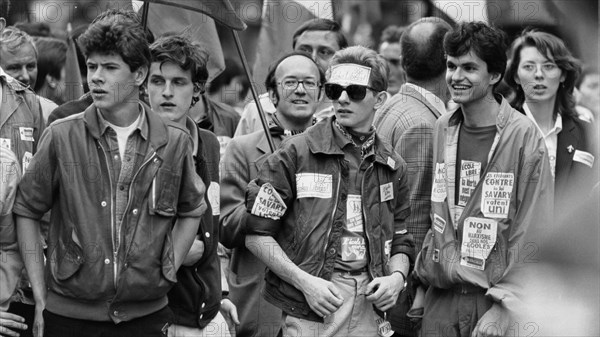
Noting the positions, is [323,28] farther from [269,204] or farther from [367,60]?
[269,204]

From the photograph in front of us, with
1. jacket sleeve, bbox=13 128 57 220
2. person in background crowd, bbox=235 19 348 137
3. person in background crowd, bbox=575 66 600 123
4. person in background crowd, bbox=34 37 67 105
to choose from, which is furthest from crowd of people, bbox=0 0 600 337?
person in background crowd, bbox=575 66 600 123

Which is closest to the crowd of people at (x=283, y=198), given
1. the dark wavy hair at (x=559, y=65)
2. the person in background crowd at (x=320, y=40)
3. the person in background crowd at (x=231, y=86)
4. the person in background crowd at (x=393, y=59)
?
the dark wavy hair at (x=559, y=65)

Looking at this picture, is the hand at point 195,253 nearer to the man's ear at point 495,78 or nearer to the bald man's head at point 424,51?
the man's ear at point 495,78

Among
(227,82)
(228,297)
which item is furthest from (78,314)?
(227,82)

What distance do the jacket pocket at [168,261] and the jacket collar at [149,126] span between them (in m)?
0.44

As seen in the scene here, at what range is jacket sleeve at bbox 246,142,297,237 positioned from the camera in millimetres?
5609

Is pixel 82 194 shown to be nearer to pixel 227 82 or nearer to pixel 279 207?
pixel 279 207

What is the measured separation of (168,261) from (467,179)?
172 cm

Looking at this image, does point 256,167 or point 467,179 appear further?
point 256,167

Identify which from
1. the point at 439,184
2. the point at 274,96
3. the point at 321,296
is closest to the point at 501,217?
the point at 439,184

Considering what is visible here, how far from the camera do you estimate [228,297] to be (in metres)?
6.71

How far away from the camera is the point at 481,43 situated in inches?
245

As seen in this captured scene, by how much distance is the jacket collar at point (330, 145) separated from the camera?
5676 mm

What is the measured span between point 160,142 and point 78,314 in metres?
0.86
